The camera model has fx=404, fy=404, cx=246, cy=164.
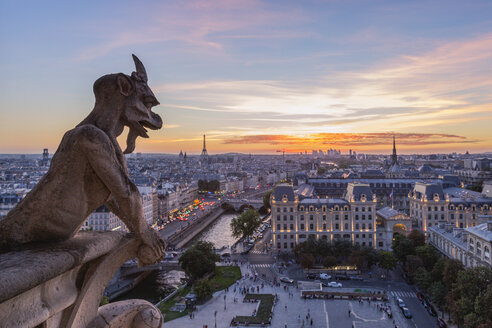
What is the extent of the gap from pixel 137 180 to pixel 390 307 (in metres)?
63.9

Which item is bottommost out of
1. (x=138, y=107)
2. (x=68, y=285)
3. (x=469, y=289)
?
(x=469, y=289)

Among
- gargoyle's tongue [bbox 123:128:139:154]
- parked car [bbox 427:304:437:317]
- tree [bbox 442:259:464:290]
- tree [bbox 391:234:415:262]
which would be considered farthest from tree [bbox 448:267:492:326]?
gargoyle's tongue [bbox 123:128:139:154]

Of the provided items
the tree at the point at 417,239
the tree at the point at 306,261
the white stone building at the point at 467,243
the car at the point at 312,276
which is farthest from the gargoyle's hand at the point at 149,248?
the tree at the point at 417,239

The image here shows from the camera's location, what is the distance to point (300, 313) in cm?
3141

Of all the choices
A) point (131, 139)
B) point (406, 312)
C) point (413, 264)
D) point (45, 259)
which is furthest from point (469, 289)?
point (45, 259)

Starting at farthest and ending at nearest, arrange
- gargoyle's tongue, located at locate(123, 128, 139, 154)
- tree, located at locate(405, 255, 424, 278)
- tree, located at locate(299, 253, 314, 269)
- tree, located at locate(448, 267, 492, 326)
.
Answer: tree, located at locate(299, 253, 314, 269)
tree, located at locate(405, 255, 424, 278)
tree, located at locate(448, 267, 492, 326)
gargoyle's tongue, located at locate(123, 128, 139, 154)

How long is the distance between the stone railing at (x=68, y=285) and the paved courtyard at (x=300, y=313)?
2600cm

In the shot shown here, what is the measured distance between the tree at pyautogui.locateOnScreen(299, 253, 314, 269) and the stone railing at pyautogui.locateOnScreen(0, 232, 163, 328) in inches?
1515

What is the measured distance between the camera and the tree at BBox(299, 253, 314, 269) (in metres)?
42.0

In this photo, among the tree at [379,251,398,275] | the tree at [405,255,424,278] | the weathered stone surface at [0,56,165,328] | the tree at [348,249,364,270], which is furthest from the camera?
the tree at [348,249,364,270]

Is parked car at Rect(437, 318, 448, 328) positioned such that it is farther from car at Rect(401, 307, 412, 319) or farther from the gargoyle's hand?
the gargoyle's hand

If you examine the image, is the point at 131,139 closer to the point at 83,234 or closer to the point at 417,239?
the point at 83,234

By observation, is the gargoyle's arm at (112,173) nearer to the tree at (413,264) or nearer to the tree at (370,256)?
the tree at (413,264)

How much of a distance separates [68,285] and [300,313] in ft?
97.4
